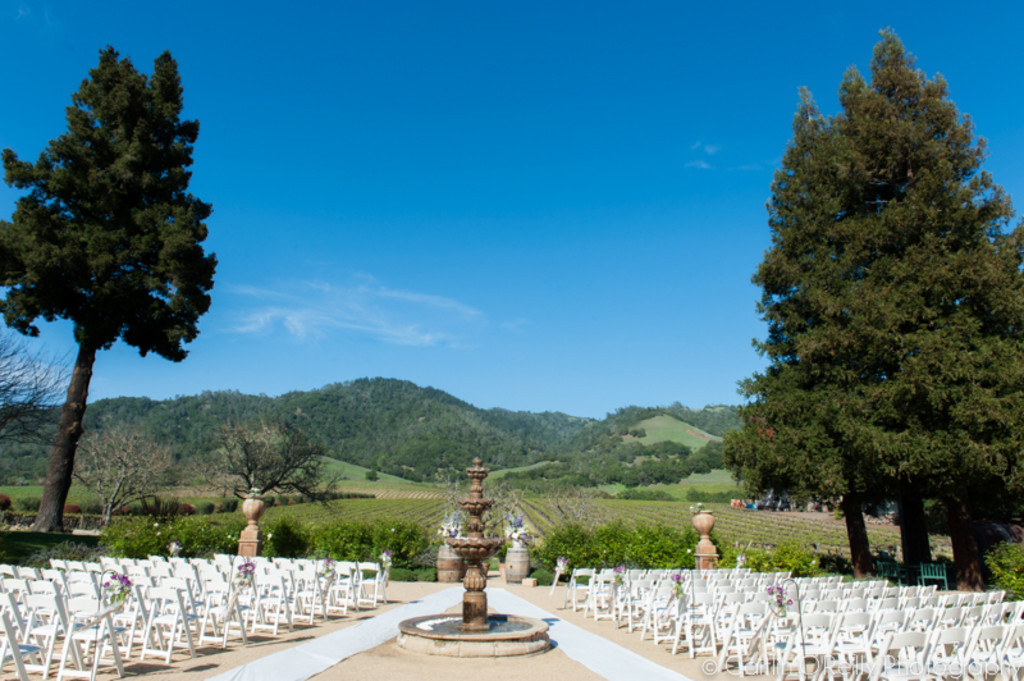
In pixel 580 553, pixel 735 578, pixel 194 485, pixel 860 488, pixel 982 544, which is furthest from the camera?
pixel 194 485

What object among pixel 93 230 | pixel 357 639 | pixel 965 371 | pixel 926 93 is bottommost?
pixel 357 639

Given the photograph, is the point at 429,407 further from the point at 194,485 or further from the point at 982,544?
the point at 982,544

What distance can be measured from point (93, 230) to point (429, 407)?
140018mm

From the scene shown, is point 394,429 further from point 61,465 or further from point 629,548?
point 629,548

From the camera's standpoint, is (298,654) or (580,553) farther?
(580,553)

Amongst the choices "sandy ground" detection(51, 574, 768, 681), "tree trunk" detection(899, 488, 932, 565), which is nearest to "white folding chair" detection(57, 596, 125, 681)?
"sandy ground" detection(51, 574, 768, 681)

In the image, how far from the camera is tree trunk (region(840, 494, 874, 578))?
57.5 ft

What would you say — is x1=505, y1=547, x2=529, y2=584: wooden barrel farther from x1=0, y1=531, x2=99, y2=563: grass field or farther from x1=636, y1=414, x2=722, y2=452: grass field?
x1=636, y1=414, x2=722, y2=452: grass field

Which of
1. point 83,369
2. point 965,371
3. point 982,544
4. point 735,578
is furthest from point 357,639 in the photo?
point 982,544

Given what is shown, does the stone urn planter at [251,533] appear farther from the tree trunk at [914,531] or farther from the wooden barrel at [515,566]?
the tree trunk at [914,531]

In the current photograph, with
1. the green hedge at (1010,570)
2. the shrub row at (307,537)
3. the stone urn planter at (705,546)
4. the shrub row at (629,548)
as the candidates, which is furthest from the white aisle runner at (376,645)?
the green hedge at (1010,570)

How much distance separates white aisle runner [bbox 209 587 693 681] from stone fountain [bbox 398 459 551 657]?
50 cm

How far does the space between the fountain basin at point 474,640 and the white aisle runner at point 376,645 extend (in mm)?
448

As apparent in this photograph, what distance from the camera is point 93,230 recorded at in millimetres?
20188
